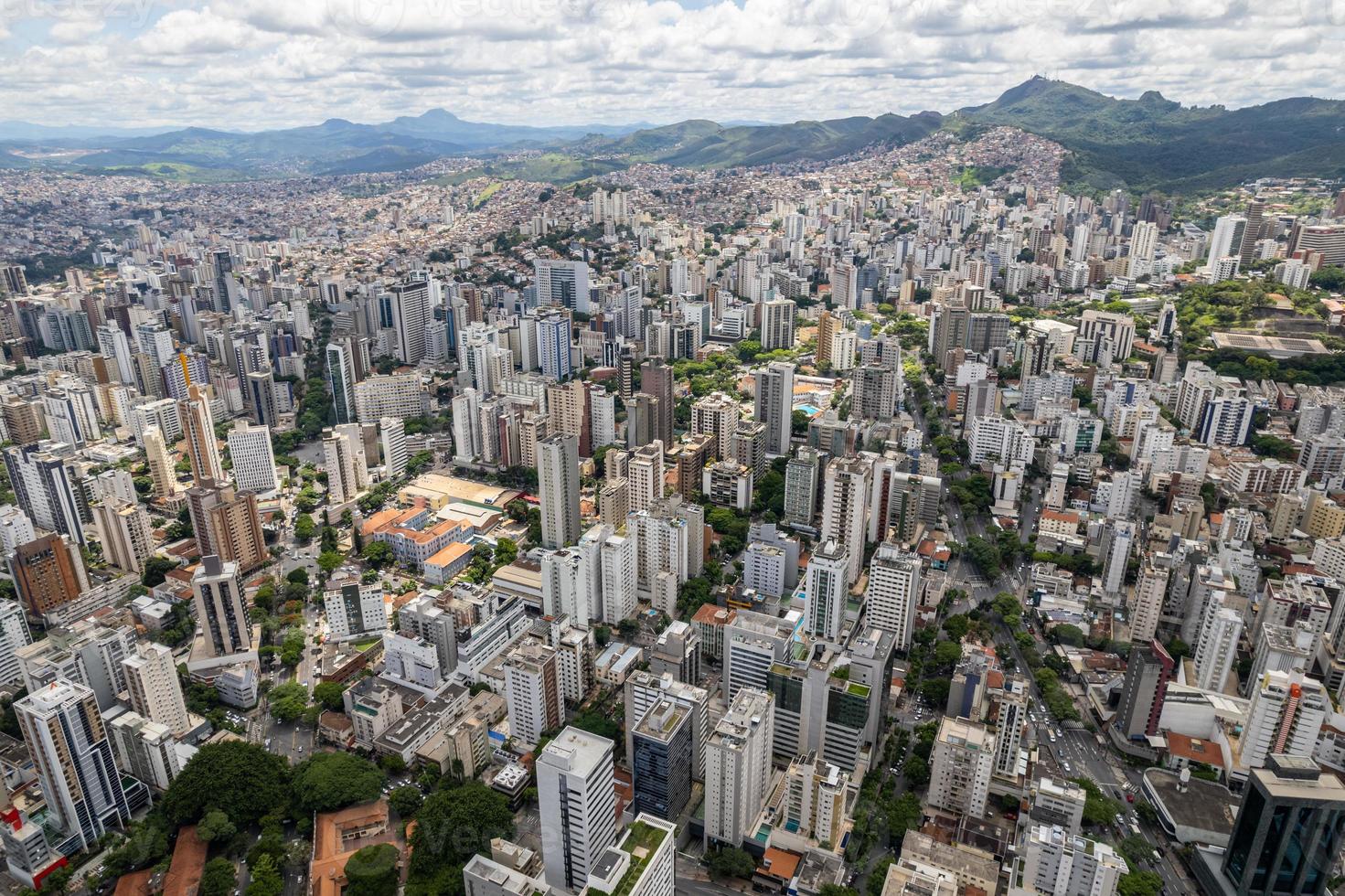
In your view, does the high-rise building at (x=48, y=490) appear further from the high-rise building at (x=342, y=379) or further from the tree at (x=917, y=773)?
the tree at (x=917, y=773)

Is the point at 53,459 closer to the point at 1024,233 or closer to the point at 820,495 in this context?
the point at 820,495

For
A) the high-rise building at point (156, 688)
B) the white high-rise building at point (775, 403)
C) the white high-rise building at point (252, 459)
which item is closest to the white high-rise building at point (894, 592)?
the white high-rise building at point (775, 403)

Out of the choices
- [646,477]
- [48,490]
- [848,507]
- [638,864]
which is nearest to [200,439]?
[48,490]

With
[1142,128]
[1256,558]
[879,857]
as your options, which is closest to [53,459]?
[879,857]

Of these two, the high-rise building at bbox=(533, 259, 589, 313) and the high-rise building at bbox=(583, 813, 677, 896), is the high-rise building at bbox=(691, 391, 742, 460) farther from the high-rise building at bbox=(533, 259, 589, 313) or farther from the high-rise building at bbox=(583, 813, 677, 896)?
the high-rise building at bbox=(533, 259, 589, 313)

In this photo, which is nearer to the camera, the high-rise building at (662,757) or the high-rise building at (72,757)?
the high-rise building at (72,757)

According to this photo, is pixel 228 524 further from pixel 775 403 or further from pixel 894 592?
pixel 775 403
